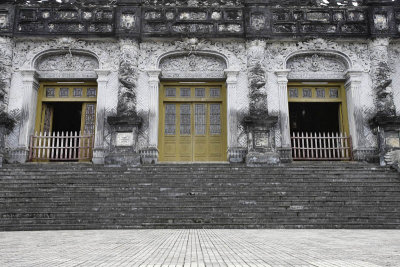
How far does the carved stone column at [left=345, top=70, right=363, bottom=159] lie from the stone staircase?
2.28m

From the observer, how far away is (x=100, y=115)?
42.8 feet

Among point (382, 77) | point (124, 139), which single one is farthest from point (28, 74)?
point (382, 77)

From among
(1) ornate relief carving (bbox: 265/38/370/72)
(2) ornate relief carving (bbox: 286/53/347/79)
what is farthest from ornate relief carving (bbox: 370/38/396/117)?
(2) ornate relief carving (bbox: 286/53/347/79)

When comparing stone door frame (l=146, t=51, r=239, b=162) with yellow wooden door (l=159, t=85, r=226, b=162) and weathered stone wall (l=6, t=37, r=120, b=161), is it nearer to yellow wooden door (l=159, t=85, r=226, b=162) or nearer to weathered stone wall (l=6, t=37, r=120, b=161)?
yellow wooden door (l=159, t=85, r=226, b=162)

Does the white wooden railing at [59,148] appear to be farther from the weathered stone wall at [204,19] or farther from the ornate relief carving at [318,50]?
the ornate relief carving at [318,50]

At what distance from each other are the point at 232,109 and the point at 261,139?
1455mm

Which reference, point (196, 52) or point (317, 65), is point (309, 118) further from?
point (196, 52)

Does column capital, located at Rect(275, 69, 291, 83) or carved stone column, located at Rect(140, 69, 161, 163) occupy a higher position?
column capital, located at Rect(275, 69, 291, 83)

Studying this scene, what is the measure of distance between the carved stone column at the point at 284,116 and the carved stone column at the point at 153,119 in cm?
398

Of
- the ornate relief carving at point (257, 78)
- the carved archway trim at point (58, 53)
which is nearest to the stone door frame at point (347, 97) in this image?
the ornate relief carving at point (257, 78)

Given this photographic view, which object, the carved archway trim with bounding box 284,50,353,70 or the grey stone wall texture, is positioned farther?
the carved archway trim with bounding box 284,50,353,70

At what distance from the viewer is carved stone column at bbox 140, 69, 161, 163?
1271 cm

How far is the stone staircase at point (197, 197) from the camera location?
26.8 feet

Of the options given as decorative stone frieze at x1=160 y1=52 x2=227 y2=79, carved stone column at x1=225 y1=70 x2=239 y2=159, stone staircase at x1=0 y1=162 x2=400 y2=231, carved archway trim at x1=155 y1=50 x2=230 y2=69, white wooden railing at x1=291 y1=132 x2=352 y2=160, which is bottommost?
stone staircase at x1=0 y1=162 x2=400 y2=231
